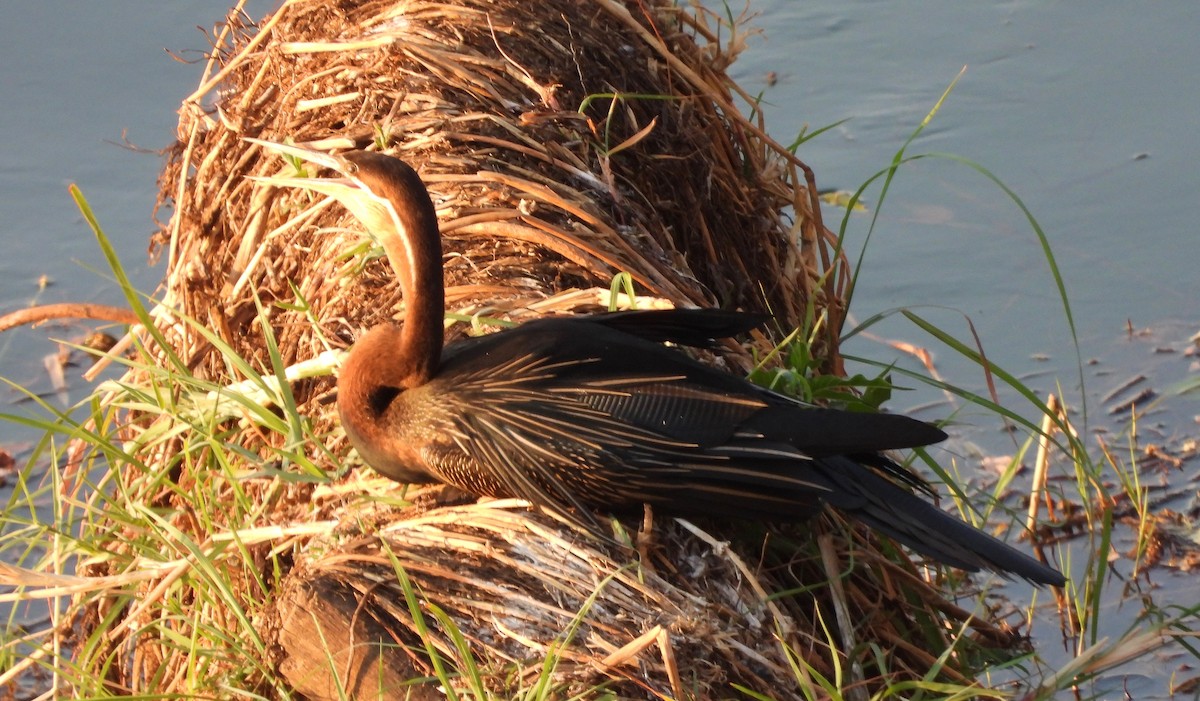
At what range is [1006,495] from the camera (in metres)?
4.57

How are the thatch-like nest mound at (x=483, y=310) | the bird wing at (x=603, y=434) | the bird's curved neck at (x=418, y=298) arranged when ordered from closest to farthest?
the thatch-like nest mound at (x=483, y=310)
the bird wing at (x=603, y=434)
the bird's curved neck at (x=418, y=298)

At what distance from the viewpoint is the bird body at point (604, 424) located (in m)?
2.53

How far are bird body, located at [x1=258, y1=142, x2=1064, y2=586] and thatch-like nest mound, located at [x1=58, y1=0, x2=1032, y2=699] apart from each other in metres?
0.10

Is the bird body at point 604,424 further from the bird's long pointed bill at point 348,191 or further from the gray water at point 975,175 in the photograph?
the gray water at point 975,175

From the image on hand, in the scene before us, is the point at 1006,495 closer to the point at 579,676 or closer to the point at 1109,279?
the point at 1109,279

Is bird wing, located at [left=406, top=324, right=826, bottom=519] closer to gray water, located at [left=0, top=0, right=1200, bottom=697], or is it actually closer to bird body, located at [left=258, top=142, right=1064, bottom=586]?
bird body, located at [left=258, top=142, right=1064, bottom=586]

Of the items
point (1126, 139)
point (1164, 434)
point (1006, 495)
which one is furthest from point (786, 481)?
point (1126, 139)

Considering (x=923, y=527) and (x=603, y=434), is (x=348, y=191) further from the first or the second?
(x=923, y=527)

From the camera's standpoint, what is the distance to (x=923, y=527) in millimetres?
2564

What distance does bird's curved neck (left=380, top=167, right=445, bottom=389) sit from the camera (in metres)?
2.72

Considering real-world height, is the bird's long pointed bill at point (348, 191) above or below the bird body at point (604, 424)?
above

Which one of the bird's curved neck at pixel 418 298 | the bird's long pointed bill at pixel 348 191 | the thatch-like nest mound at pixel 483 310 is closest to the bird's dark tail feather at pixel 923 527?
the thatch-like nest mound at pixel 483 310

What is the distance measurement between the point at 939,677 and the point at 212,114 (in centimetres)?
248

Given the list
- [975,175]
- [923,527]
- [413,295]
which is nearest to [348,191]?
[413,295]
